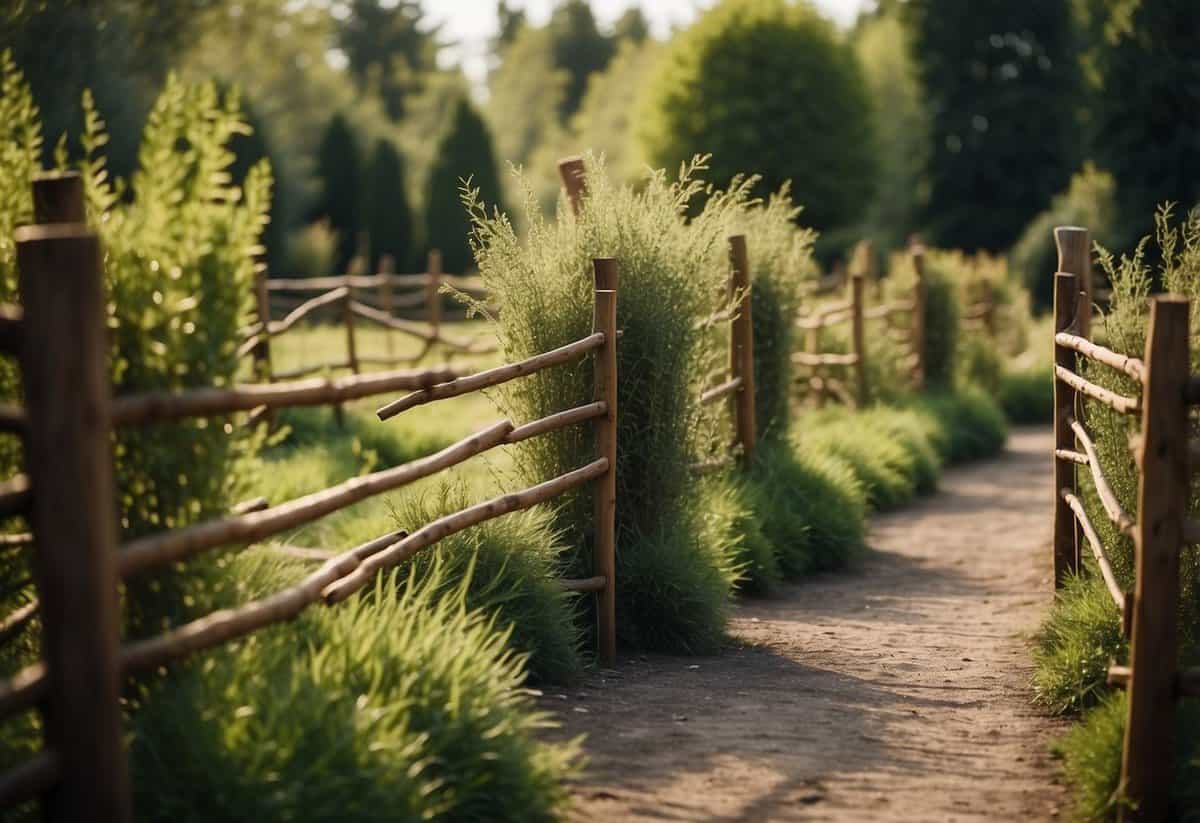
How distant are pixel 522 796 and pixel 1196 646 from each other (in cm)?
202

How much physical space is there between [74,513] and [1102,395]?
282 cm

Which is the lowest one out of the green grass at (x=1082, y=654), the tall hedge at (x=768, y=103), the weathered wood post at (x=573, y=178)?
the green grass at (x=1082, y=654)

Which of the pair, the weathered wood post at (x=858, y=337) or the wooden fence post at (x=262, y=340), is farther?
the weathered wood post at (x=858, y=337)

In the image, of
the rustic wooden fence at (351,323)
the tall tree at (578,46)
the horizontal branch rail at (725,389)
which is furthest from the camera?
the tall tree at (578,46)

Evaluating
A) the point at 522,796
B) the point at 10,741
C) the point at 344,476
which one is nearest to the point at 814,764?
the point at 522,796

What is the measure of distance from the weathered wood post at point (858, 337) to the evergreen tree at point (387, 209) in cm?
1838

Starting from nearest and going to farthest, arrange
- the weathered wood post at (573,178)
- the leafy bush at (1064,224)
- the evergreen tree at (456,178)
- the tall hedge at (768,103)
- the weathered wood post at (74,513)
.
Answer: the weathered wood post at (74,513)
the weathered wood post at (573,178)
the leafy bush at (1064,224)
the tall hedge at (768,103)
the evergreen tree at (456,178)

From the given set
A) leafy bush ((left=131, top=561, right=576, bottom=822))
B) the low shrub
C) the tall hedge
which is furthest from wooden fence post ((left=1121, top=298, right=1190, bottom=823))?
the tall hedge

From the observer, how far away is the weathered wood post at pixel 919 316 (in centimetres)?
1231

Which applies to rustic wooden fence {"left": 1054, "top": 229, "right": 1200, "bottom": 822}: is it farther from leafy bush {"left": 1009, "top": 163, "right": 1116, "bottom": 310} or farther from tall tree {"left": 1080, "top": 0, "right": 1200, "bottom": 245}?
leafy bush {"left": 1009, "top": 163, "right": 1116, "bottom": 310}

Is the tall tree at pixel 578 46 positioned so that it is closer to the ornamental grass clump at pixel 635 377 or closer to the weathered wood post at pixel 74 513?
the ornamental grass clump at pixel 635 377

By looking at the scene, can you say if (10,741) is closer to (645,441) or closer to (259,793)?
(259,793)

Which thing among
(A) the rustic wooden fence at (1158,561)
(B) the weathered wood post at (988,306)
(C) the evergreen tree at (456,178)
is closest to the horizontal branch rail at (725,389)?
(A) the rustic wooden fence at (1158,561)

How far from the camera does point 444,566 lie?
14.2 ft
